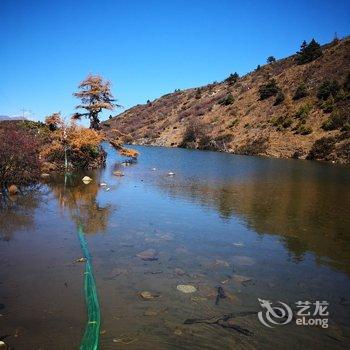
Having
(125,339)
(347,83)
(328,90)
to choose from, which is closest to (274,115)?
(328,90)

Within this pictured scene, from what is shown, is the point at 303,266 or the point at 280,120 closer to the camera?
the point at 303,266

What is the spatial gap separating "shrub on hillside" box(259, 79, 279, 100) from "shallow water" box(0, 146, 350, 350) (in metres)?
53.6

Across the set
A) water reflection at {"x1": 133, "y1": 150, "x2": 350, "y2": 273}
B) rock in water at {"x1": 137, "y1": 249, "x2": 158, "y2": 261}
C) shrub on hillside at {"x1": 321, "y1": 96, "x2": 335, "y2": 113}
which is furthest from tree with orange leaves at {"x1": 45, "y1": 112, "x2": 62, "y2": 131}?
shrub on hillside at {"x1": 321, "y1": 96, "x2": 335, "y2": 113}

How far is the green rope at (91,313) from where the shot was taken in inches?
213

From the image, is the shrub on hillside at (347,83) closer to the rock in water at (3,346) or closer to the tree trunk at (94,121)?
the tree trunk at (94,121)

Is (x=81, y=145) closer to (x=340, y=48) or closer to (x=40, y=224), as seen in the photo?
(x=40, y=224)

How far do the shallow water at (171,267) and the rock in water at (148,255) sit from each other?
189 mm

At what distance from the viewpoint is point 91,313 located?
244 inches

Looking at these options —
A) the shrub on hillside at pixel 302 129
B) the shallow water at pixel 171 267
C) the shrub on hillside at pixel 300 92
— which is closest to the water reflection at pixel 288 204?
the shallow water at pixel 171 267

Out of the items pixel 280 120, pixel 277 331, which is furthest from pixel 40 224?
pixel 280 120

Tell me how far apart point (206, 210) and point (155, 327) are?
30.3ft

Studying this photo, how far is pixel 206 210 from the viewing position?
15.0m

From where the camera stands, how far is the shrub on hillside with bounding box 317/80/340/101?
5750 cm

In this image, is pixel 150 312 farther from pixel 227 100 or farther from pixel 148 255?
pixel 227 100
